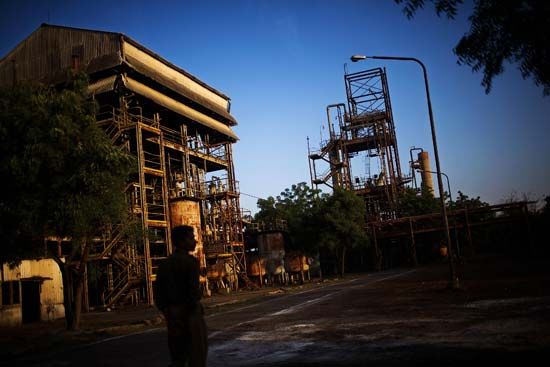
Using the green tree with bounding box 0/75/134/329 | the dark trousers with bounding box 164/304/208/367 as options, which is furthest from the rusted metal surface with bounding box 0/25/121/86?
the dark trousers with bounding box 164/304/208/367

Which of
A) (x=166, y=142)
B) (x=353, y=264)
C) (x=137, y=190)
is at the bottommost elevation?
(x=353, y=264)

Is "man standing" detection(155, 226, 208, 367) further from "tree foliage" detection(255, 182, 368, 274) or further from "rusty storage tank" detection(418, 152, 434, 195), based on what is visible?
"rusty storage tank" detection(418, 152, 434, 195)

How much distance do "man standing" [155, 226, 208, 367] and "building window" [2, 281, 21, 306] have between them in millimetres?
16716

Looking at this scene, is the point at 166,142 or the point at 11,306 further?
the point at 166,142

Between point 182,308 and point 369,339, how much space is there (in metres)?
4.03

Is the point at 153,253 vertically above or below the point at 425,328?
above

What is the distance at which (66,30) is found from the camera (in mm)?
27734

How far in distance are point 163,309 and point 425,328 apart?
17.1 ft

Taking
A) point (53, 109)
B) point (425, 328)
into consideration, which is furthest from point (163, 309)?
point (53, 109)

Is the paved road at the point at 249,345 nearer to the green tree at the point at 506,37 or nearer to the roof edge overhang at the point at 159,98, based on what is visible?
the green tree at the point at 506,37

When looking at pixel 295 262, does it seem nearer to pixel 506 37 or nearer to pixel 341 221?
pixel 341 221

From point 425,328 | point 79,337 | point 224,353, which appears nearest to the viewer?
point 224,353

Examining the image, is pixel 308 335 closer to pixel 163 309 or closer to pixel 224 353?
pixel 224 353

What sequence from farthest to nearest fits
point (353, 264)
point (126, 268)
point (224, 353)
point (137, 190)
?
point (353, 264) < point (137, 190) < point (126, 268) < point (224, 353)
